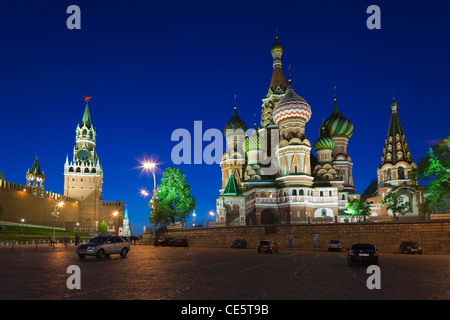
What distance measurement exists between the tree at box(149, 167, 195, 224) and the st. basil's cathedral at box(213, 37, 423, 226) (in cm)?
556

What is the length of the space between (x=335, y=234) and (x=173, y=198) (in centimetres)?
2392

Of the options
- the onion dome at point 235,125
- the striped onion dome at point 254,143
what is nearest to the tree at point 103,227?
the onion dome at point 235,125

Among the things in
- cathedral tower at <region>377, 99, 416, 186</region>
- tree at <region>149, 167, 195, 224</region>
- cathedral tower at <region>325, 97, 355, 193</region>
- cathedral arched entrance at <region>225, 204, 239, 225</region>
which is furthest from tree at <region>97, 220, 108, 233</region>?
cathedral tower at <region>377, 99, 416, 186</region>

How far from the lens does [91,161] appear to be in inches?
5034

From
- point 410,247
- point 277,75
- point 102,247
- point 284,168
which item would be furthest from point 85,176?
point 410,247

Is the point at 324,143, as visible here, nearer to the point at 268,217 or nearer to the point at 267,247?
the point at 268,217

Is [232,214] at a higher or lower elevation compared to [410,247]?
higher

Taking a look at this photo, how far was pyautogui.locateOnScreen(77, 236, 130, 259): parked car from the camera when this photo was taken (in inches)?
853

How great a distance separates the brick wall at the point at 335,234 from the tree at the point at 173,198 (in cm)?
523

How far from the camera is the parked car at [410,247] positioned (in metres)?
29.5

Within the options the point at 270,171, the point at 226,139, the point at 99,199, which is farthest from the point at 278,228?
the point at 99,199

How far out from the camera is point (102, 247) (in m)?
22.0
